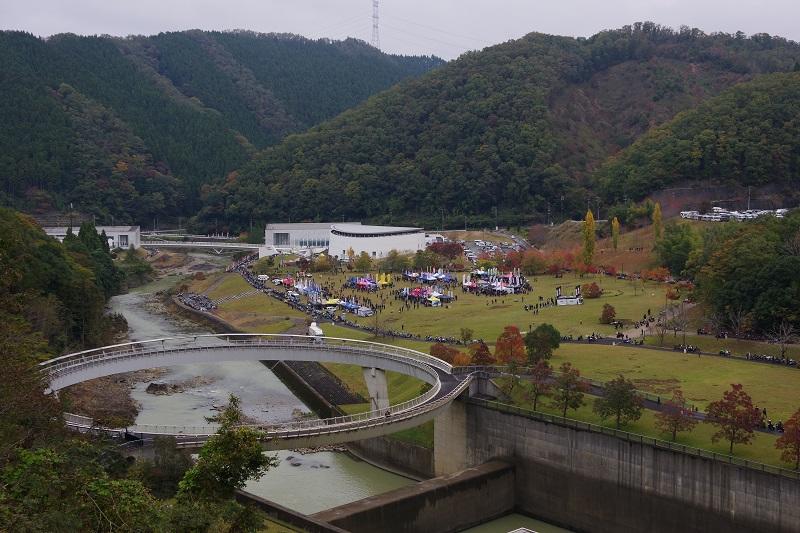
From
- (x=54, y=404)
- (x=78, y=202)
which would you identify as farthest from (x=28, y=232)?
(x=78, y=202)

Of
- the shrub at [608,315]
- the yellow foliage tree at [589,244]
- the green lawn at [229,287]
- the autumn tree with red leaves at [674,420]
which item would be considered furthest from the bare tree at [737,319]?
the green lawn at [229,287]

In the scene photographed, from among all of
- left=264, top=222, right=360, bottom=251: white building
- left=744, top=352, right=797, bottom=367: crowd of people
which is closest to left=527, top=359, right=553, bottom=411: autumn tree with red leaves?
left=744, top=352, right=797, bottom=367: crowd of people

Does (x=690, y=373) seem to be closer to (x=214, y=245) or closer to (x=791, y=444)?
(x=791, y=444)

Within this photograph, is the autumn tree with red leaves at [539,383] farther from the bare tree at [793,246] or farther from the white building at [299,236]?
the white building at [299,236]

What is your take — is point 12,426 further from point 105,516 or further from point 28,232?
point 28,232

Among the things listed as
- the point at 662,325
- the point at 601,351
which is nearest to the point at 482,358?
the point at 601,351

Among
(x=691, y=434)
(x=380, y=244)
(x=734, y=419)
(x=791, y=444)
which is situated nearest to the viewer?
(x=791, y=444)
